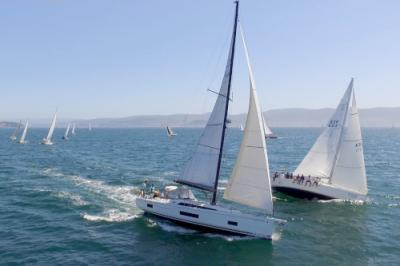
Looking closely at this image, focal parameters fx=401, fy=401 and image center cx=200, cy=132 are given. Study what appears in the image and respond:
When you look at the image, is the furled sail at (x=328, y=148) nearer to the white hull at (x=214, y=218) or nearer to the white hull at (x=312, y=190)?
the white hull at (x=312, y=190)

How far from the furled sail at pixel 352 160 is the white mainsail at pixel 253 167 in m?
15.9

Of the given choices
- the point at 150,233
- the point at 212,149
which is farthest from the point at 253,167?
the point at 150,233

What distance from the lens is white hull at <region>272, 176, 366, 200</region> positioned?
131 feet

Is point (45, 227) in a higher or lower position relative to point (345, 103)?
lower

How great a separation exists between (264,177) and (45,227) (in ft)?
54.5

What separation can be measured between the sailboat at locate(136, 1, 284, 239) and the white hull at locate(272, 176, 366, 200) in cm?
1276

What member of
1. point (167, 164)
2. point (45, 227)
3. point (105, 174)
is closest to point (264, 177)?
point (45, 227)

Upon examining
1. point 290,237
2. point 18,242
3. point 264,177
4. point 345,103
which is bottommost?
point 18,242

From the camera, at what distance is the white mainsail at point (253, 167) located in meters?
27.9

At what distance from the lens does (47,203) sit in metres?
36.2

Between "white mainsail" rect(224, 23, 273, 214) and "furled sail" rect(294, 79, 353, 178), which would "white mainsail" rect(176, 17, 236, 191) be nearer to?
"white mainsail" rect(224, 23, 273, 214)

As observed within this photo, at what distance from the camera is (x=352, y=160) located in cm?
4062

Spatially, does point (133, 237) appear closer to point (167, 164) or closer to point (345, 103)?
point (345, 103)

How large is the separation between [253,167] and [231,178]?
1.97 m
